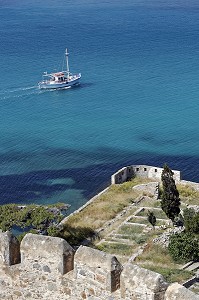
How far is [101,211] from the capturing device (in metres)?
41.3

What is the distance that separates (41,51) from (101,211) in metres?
69.7

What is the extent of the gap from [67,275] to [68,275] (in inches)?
0.9

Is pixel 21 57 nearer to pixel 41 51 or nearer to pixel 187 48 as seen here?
pixel 41 51

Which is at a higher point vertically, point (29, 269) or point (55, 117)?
point (29, 269)

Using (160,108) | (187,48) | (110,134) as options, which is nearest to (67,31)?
(187,48)

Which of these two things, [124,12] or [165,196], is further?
[124,12]

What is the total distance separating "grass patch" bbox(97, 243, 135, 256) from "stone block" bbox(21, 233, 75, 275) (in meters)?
23.5

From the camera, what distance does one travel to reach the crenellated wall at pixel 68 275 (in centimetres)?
856

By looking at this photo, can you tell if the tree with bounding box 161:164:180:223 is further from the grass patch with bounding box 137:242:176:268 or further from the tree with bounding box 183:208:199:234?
the grass patch with bounding box 137:242:176:268

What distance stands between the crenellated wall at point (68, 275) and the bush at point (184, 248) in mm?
22847

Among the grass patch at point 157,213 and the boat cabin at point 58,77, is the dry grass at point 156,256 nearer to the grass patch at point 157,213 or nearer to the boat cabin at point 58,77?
the grass patch at point 157,213

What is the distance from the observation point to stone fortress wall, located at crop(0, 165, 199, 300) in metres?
8.56

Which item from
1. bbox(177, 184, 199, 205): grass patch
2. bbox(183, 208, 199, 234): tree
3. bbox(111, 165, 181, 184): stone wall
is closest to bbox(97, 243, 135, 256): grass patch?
bbox(183, 208, 199, 234): tree

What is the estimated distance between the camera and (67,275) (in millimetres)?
9453
